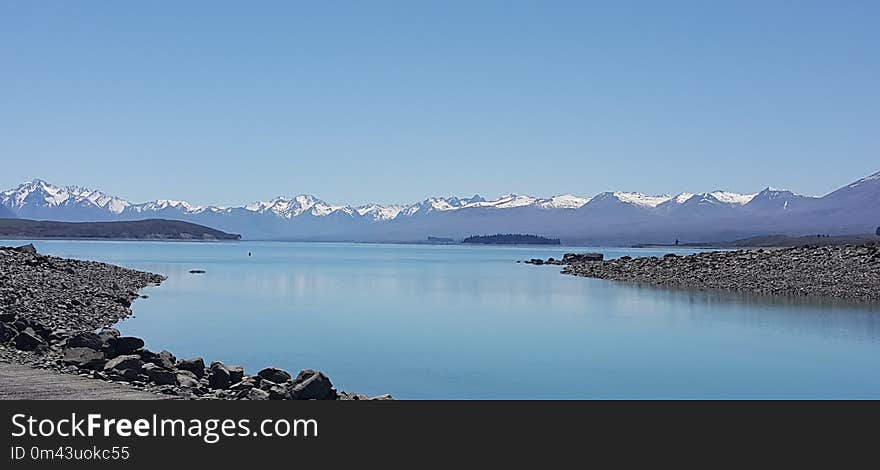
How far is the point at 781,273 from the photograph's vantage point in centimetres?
3797

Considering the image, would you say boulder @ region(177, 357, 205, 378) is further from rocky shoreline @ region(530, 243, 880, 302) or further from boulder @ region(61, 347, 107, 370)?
rocky shoreline @ region(530, 243, 880, 302)

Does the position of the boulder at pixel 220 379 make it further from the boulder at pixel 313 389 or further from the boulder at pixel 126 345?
the boulder at pixel 126 345

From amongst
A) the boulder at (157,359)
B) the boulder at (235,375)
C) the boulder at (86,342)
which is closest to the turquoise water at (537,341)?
the boulder at (235,375)

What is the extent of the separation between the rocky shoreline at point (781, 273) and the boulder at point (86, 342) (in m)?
26.2

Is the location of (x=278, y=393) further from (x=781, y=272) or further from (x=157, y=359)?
(x=781, y=272)

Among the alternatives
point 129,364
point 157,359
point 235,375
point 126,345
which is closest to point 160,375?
point 129,364

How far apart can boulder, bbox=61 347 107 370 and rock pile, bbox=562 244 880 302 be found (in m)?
26.5

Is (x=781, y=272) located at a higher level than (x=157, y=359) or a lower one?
higher

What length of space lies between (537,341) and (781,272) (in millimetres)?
21055

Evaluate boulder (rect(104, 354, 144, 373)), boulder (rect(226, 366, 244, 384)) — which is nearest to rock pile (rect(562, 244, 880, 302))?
boulder (rect(226, 366, 244, 384))

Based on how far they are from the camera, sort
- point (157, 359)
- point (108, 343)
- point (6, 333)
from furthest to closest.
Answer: point (6, 333), point (108, 343), point (157, 359)
